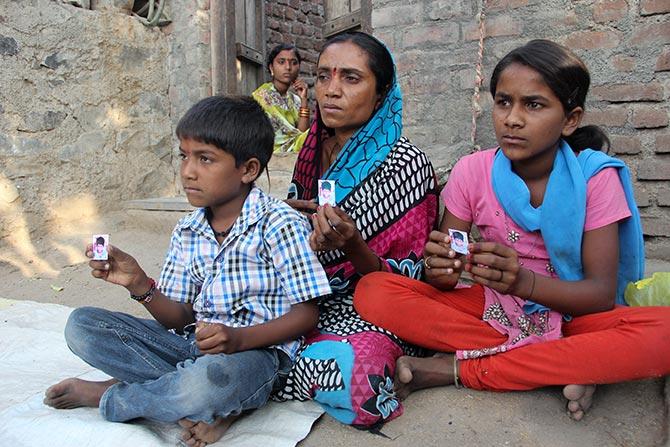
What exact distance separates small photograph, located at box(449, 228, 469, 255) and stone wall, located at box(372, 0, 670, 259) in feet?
5.20

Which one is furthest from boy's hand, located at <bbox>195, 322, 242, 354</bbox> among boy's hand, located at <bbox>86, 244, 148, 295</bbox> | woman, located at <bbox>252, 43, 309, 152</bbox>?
woman, located at <bbox>252, 43, 309, 152</bbox>

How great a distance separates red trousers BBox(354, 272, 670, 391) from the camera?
5.22 ft

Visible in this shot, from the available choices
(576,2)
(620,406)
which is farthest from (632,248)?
(576,2)

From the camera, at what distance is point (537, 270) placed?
194cm

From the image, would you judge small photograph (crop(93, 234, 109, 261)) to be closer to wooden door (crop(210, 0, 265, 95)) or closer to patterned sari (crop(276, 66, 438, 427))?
patterned sari (crop(276, 66, 438, 427))

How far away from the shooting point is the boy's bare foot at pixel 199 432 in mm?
1628

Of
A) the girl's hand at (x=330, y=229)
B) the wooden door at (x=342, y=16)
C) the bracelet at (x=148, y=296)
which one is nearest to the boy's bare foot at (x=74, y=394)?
the bracelet at (x=148, y=296)

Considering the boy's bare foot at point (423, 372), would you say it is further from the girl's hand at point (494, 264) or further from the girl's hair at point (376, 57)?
the girl's hair at point (376, 57)

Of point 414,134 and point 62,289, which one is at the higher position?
point 414,134

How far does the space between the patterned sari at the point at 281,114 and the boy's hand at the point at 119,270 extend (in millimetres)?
3202

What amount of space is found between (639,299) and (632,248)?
0.23m

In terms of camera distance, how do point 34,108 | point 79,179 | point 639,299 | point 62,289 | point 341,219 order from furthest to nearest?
point 79,179
point 34,108
point 62,289
point 639,299
point 341,219

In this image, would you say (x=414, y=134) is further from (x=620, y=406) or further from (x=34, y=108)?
(x=34, y=108)

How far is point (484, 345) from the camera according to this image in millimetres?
1914
